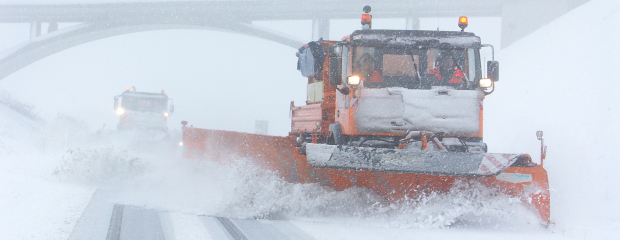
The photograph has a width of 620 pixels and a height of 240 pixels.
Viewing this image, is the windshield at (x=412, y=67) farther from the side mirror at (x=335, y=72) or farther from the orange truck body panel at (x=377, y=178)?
the orange truck body panel at (x=377, y=178)

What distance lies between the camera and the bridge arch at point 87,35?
36.3m

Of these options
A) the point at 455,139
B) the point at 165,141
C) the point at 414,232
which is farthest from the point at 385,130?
the point at 165,141

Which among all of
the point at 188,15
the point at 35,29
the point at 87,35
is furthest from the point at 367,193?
the point at 35,29

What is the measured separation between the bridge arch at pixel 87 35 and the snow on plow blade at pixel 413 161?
31438 mm

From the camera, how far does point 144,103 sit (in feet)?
66.3

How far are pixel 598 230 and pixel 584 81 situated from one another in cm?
743

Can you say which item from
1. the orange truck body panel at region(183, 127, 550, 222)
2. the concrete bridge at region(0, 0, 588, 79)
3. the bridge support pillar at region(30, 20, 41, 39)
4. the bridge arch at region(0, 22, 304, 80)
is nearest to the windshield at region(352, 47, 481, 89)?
the orange truck body panel at region(183, 127, 550, 222)

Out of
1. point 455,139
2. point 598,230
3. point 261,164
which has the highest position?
point 455,139

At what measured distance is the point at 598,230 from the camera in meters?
5.28

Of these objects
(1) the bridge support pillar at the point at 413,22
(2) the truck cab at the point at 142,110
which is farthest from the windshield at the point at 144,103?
(1) the bridge support pillar at the point at 413,22

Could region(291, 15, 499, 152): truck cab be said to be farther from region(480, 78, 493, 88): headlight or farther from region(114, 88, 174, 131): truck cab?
region(114, 88, 174, 131): truck cab

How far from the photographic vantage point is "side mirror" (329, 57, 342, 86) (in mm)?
5844

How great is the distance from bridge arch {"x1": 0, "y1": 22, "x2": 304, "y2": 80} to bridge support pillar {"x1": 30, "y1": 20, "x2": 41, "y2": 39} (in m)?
1.11

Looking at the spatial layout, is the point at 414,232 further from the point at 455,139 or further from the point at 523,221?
the point at 455,139
